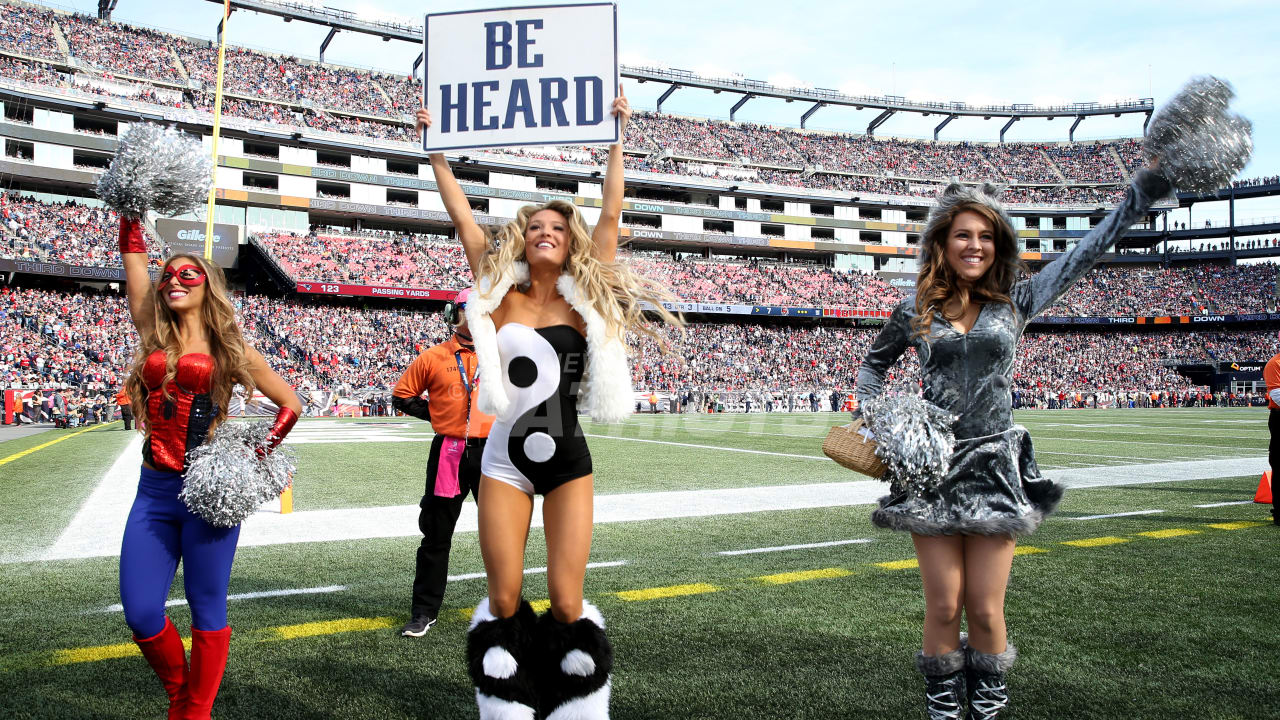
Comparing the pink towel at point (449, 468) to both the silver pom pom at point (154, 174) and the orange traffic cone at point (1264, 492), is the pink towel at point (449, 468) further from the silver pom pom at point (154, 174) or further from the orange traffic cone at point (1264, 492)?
the orange traffic cone at point (1264, 492)

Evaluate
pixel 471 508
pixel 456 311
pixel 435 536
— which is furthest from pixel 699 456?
pixel 456 311

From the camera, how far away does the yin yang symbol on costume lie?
8.82 ft

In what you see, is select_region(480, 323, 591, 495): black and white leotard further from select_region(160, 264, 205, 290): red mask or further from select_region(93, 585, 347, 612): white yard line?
select_region(93, 585, 347, 612): white yard line

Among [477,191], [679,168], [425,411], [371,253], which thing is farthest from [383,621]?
[679,168]

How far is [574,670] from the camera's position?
107 inches

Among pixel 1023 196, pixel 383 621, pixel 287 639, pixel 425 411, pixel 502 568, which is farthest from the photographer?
pixel 1023 196

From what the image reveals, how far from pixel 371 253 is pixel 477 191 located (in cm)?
872

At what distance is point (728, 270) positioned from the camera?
5381 centimetres

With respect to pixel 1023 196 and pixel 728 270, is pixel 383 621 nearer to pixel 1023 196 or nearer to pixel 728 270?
pixel 728 270

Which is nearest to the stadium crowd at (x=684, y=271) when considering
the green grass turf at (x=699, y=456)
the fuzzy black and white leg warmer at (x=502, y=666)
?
the green grass turf at (x=699, y=456)

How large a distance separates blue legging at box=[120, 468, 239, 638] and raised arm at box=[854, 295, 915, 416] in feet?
7.30

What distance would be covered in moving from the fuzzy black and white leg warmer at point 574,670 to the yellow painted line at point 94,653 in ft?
6.20

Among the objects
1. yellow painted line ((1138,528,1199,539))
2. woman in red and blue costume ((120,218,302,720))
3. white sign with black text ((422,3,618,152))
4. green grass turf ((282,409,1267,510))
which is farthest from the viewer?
green grass turf ((282,409,1267,510))

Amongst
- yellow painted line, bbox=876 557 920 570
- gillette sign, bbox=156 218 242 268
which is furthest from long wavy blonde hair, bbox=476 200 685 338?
gillette sign, bbox=156 218 242 268
